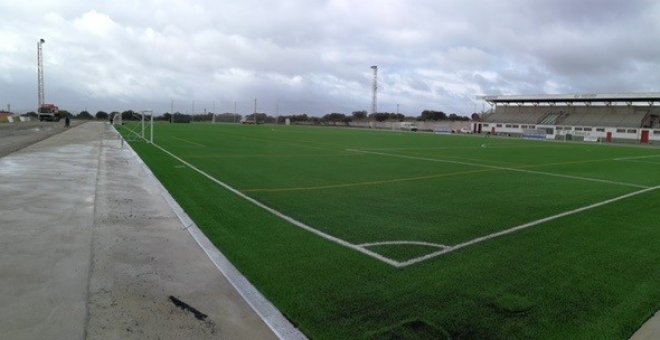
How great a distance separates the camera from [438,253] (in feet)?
20.3

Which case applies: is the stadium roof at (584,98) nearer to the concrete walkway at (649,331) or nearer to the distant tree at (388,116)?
the distant tree at (388,116)

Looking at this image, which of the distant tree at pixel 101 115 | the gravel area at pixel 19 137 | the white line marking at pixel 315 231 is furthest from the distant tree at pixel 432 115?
the white line marking at pixel 315 231

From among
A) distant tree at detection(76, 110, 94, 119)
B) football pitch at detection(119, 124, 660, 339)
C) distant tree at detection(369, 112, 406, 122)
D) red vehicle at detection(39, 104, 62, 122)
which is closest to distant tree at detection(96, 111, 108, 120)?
distant tree at detection(76, 110, 94, 119)

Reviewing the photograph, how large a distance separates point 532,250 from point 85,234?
254 inches

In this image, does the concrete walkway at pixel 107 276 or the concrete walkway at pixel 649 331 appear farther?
the concrete walkway at pixel 649 331

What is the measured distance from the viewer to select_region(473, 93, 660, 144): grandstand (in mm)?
71688

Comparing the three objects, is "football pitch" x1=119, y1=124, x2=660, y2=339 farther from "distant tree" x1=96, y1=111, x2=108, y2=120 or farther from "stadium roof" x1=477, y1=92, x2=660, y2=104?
"distant tree" x1=96, y1=111, x2=108, y2=120

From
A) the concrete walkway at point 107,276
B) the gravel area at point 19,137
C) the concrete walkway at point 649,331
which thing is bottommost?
the concrete walkway at point 649,331

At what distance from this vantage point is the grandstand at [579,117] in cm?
7169

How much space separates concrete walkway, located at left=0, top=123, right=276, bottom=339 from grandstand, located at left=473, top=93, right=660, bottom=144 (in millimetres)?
69004

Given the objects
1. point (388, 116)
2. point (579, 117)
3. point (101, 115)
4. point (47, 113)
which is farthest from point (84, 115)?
point (579, 117)

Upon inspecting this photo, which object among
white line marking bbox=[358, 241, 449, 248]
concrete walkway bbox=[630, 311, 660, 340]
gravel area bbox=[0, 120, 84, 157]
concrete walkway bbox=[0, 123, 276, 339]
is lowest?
concrete walkway bbox=[630, 311, 660, 340]

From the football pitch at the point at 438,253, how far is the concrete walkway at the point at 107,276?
521 millimetres

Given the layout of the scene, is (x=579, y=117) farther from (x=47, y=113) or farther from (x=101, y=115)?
(x=101, y=115)
